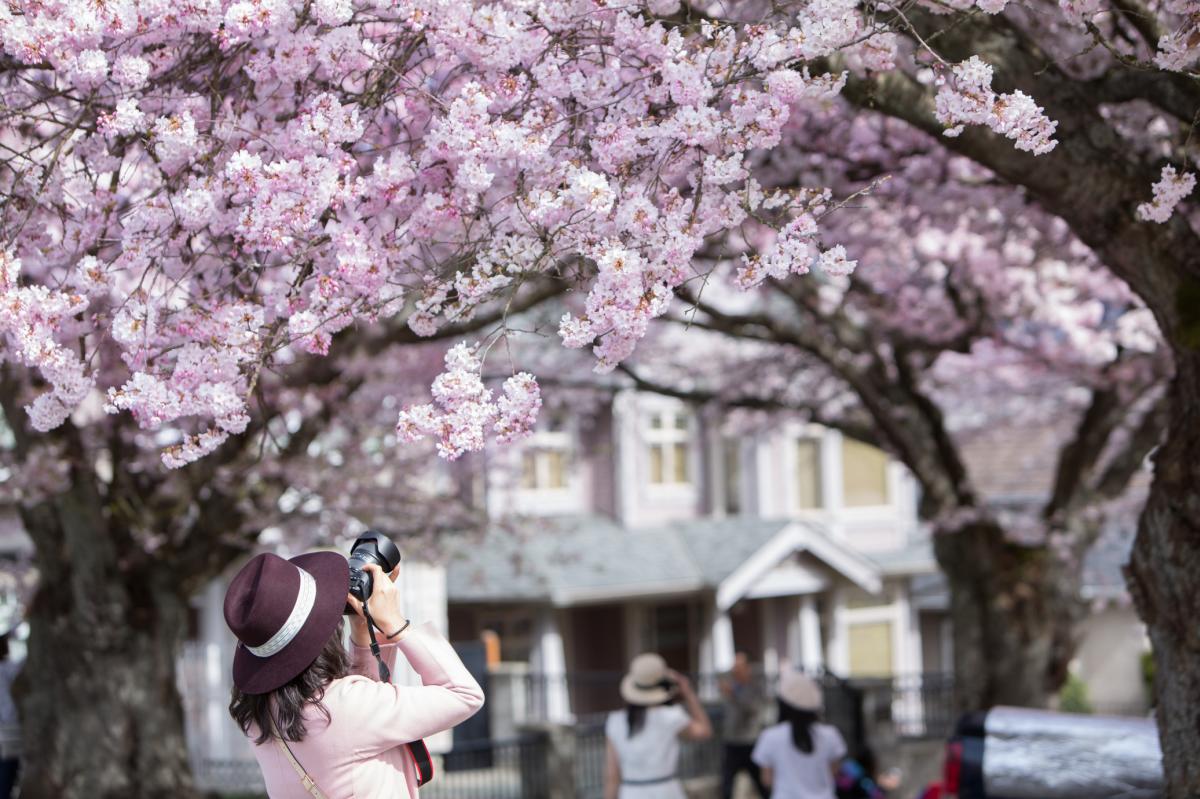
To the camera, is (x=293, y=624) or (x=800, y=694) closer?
(x=293, y=624)

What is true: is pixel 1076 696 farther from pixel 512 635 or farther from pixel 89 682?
pixel 89 682

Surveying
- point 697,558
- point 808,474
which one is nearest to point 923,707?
point 697,558

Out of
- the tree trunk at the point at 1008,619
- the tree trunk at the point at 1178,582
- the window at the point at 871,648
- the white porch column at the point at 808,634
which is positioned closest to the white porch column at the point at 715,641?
the white porch column at the point at 808,634

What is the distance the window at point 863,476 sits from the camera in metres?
27.0

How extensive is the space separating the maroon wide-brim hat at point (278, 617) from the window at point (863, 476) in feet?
79.0

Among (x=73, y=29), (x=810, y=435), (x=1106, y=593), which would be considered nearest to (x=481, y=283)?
(x=73, y=29)

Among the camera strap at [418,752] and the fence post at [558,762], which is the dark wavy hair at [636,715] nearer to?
the camera strap at [418,752]

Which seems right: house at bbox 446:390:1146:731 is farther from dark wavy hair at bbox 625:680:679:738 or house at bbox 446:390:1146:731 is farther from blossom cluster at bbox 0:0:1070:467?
blossom cluster at bbox 0:0:1070:467

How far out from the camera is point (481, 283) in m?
3.78

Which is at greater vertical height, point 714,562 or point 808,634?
point 714,562

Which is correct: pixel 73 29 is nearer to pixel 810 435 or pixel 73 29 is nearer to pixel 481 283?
pixel 481 283

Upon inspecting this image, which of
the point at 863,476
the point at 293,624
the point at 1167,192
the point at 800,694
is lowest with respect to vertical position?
the point at 800,694

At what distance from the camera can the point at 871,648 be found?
27.4 metres

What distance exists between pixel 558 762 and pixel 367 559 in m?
11.6
